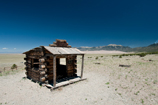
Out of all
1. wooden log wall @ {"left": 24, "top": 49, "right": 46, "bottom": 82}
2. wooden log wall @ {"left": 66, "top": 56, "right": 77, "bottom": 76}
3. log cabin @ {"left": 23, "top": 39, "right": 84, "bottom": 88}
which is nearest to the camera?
log cabin @ {"left": 23, "top": 39, "right": 84, "bottom": 88}

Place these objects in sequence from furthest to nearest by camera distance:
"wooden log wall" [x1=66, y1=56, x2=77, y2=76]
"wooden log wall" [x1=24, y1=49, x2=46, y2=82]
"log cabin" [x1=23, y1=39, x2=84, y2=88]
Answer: "wooden log wall" [x1=66, y1=56, x2=77, y2=76] → "wooden log wall" [x1=24, y1=49, x2=46, y2=82] → "log cabin" [x1=23, y1=39, x2=84, y2=88]

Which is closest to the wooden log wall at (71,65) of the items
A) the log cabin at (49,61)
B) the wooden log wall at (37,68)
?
the log cabin at (49,61)

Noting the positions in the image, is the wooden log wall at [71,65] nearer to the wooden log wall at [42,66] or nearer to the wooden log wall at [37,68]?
the wooden log wall at [42,66]

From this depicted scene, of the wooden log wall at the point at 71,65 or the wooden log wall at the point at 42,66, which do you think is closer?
the wooden log wall at the point at 42,66

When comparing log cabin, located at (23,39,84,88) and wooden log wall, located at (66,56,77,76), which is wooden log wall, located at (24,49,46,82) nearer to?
log cabin, located at (23,39,84,88)

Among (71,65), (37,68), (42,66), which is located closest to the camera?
(42,66)

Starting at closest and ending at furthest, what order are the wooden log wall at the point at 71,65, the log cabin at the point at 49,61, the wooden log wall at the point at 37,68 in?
the log cabin at the point at 49,61 → the wooden log wall at the point at 37,68 → the wooden log wall at the point at 71,65

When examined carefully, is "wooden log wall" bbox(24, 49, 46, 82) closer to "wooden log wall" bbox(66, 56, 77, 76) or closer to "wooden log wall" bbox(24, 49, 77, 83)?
"wooden log wall" bbox(24, 49, 77, 83)

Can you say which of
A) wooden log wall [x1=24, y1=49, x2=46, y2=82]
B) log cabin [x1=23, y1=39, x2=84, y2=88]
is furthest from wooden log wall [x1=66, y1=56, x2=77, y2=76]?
wooden log wall [x1=24, y1=49, x2=46, y2=82]

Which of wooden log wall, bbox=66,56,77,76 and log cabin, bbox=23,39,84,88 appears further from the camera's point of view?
wooden log wall, bbox=66,56,77,76

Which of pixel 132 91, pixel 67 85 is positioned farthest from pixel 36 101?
pixel 132 91

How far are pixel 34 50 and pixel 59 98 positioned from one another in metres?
5.53

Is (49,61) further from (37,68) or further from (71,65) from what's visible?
(71,65)

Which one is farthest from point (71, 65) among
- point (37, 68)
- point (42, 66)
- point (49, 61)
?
point (37, 68)
